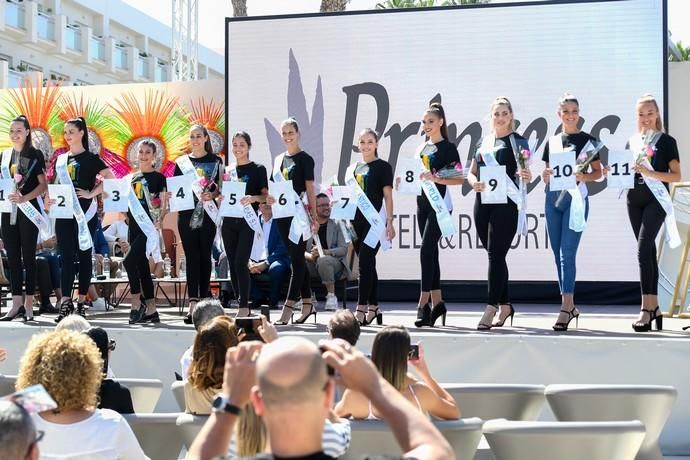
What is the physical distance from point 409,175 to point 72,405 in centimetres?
364

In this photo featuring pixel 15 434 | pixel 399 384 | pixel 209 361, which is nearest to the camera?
pixel 15 434

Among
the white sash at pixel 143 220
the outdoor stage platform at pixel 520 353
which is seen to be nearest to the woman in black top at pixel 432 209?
the outdoor stage platform at pixel 520 353

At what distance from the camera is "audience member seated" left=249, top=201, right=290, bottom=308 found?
28.3 ft

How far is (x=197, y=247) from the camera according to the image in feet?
20.9

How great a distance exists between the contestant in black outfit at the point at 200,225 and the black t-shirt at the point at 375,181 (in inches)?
39.1

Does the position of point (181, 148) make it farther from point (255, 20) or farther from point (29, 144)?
point (29, 144)

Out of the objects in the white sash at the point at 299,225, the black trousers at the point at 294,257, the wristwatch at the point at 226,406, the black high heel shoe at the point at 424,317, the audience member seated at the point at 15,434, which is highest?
the white sash at the point at 299,225

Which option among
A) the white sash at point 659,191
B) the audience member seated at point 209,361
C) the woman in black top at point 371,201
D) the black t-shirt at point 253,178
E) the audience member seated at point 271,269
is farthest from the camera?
the audience member seated at point 271,269

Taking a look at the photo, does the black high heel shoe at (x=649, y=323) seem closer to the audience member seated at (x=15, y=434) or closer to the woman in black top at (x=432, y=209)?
the woman in black top at (x=432, y=209)

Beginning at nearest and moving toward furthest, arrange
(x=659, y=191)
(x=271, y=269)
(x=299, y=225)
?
(x=659, y=191)
(x=299, y=225)
(x=271, y=269)

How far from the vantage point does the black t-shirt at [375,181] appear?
6094mm

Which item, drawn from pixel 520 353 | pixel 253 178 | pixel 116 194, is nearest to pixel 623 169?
pixel 520 353

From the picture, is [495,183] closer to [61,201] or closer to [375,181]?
[375,181]

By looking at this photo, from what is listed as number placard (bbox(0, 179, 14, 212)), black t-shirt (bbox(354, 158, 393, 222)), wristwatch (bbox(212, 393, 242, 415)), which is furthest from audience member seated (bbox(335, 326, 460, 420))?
number placard (bbox(0, 179, 14, 212))
